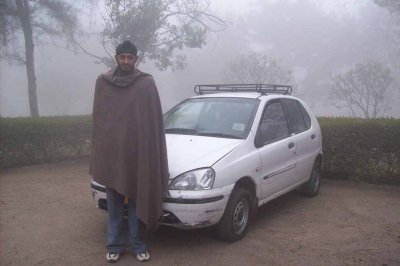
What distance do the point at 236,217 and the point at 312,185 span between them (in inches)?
96.1

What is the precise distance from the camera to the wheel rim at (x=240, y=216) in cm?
455

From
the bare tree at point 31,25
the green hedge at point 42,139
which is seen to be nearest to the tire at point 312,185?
the green hedge at point 42,139

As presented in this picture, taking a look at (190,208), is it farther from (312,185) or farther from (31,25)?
(31,25)

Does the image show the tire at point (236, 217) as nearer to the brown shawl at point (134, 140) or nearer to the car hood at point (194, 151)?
the car hood at point (194, 151)

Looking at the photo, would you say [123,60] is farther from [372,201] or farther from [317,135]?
[372,201]

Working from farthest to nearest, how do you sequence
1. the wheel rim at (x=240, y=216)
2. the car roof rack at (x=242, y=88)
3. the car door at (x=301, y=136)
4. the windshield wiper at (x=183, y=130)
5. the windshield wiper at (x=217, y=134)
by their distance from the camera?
the car roof rack at (x=242, y=88), the car door at (x=301, y=136), the windshield wiper at (x=183, y=130), the windshield wiper at (x=217, y=134), the wheel rim at (x=240, y=216)

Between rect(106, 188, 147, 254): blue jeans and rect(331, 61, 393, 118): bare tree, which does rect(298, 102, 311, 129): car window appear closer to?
rect(106, 188, 147, 254): blue jeans

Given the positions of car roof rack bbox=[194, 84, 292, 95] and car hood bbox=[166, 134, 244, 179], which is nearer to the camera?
car hood bbox=[166, 134, 244, 179]

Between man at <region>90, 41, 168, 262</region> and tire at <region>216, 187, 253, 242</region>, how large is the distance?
2.55ft

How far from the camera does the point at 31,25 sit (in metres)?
→ 15.2

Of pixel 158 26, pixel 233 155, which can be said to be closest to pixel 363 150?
pixel 233 155

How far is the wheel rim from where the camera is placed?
4.55 meters

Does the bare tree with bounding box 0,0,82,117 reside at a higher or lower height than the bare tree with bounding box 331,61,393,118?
higher

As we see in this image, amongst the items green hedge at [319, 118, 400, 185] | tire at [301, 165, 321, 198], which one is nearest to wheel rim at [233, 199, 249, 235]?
tire at [301, 165, 321, 198]
